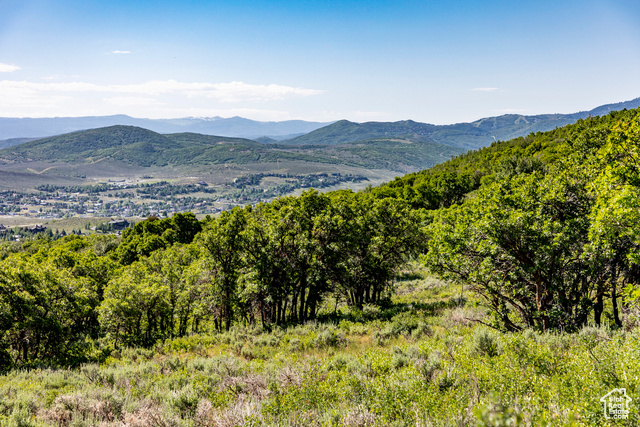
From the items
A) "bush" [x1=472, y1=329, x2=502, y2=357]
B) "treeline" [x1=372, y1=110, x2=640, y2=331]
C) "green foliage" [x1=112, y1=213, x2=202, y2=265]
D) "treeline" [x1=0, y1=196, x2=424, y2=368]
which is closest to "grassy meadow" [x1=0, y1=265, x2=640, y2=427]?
"bush" [x1=472, y1=329, x2=502, y2=357]

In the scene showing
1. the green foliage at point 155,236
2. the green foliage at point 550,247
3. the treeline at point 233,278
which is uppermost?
the green foliage at point 550,247

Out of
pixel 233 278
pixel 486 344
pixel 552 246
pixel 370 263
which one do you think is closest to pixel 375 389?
pixel 486 344

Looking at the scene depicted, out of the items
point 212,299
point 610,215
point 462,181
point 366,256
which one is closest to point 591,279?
point 610,215

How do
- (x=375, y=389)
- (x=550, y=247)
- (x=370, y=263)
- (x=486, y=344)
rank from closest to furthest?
(x=375, y=389)
(x=486, y=344)
(x=550, y=247)
(x=370, y=263)

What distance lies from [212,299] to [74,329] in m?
12.8

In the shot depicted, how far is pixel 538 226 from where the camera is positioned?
32.6 feet

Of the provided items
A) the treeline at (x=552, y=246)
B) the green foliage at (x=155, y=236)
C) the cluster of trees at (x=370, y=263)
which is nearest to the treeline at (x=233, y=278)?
the cluster of trees at (x=370, y=263)

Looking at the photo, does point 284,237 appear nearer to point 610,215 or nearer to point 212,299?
point 212,299

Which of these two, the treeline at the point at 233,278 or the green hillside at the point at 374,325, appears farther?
the treeline at the point at 233,278

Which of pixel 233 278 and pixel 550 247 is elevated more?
pixel 550 247

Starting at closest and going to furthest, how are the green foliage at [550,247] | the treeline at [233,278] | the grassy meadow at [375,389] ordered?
the grassy meadow at [375,389], the green foliage at [550,247], the treeline at [233,278]

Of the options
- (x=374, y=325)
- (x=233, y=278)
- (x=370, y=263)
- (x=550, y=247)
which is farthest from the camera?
(x=370, y=263)

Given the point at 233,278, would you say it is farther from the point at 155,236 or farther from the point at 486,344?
the point at 155,236

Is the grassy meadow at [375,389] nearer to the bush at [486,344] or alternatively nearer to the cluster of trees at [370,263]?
the bush at [486,344]
